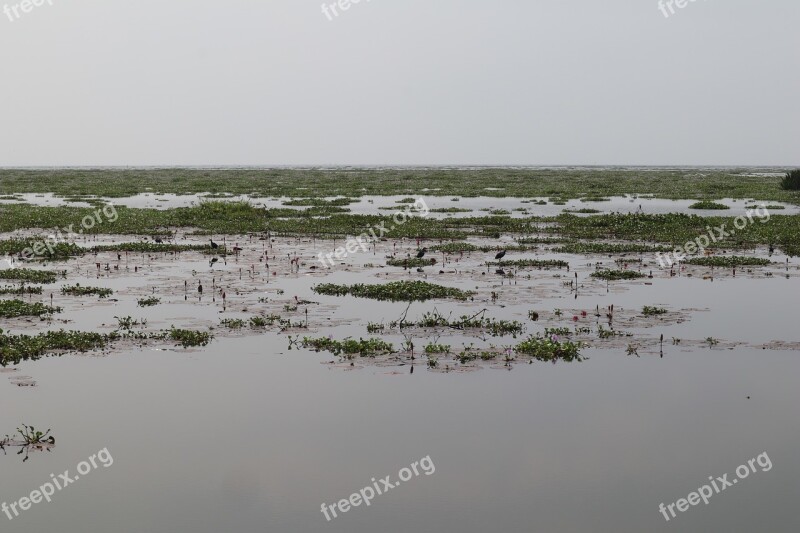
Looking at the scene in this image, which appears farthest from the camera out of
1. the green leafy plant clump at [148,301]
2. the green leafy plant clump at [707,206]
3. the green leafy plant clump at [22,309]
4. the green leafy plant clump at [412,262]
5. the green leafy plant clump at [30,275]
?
the green leafy plant clump at [707,206]

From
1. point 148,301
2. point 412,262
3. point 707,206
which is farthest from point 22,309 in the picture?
point 707,206

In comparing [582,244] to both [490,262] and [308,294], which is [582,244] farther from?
[308,294]

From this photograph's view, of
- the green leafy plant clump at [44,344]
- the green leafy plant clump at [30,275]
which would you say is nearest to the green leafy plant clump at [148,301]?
the green leafy plant clump at [44,344]

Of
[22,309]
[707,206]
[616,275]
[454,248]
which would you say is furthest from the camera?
[707,206]

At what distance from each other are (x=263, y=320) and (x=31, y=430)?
21.9ft

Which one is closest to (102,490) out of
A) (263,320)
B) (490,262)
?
(263,320)

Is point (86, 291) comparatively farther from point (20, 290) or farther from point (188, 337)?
point (188, 337)

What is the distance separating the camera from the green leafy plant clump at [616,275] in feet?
71.6

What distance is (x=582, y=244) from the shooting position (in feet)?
94.9

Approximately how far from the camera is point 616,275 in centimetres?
2205

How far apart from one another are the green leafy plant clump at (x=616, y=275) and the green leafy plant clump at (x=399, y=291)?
456 cm

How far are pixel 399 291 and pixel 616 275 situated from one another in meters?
6.56

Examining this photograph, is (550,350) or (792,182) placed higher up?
(792,182)

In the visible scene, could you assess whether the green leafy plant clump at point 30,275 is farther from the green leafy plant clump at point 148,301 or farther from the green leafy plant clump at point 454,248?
the green leafy plant clump at point 454,248
